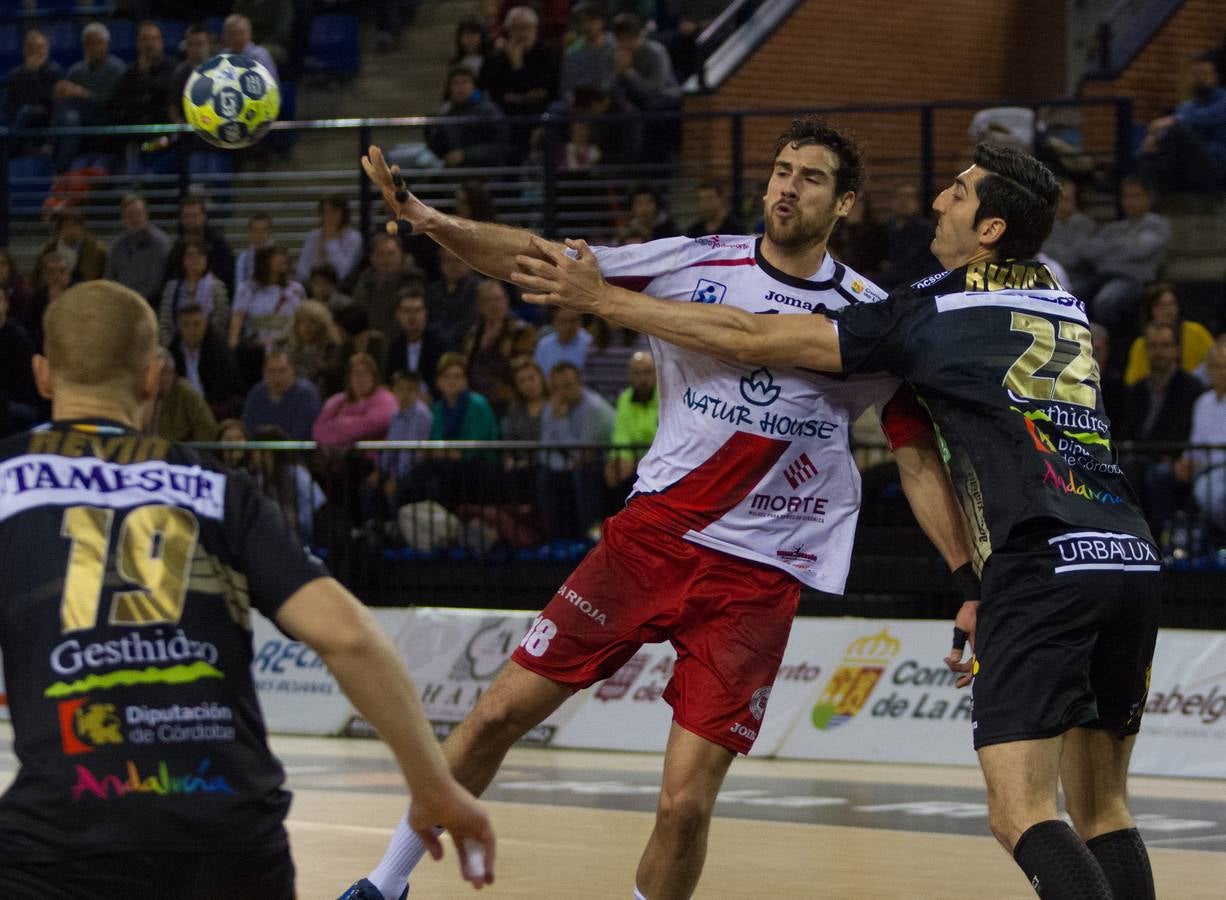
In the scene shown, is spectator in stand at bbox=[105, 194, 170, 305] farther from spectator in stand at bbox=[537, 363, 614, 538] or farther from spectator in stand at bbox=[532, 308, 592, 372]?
spectator in stand at bbox=[537, 363, 614, 538]

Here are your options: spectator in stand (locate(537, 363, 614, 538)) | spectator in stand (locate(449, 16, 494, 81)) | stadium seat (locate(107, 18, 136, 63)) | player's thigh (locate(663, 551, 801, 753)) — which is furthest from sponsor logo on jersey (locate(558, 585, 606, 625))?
stadium seat (locate(107, 18, 136, 63))

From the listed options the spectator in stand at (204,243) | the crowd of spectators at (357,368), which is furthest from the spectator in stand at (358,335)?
the spectator in stand at (204,243)

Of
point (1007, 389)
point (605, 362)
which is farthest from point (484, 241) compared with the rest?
point (605, 362)

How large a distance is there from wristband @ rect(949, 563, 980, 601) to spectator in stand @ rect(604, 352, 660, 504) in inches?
298

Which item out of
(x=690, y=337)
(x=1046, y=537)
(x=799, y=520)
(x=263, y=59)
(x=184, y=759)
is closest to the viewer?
(x=184, y=759)

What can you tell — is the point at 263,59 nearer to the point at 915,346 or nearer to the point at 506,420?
the point at 506,420

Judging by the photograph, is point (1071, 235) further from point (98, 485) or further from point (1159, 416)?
point (98, 485)

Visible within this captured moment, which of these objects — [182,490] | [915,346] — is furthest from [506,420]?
[182,490]

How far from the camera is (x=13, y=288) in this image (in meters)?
17.7

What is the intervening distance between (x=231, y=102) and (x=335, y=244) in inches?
276

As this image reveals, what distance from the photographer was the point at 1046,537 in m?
5.35

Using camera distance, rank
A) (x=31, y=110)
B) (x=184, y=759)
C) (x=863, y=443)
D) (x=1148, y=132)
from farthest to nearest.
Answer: (x=31, y=110)
(x=1148, y=132)
(x=863, y=443)
(x=184, y=759)

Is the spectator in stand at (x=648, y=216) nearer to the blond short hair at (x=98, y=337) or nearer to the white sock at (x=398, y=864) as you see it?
the white sock at (x=398, y=864)

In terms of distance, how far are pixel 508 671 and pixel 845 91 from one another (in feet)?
50.4
